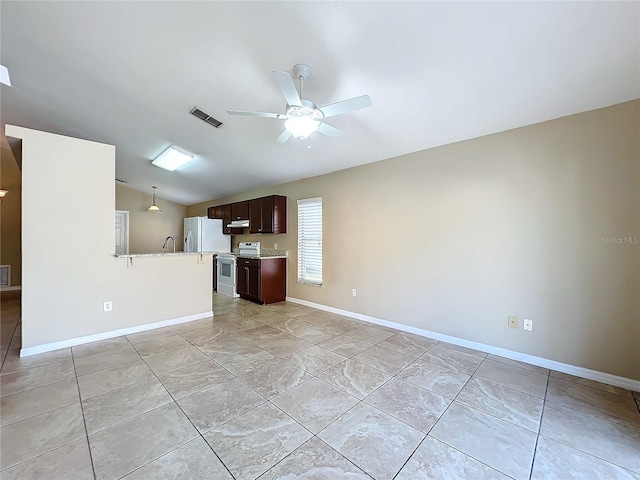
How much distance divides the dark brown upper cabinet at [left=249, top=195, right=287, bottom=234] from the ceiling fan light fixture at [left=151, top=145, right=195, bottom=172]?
61.3 inches

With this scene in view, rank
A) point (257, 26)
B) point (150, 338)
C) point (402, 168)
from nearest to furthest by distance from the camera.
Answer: point (257, 26) → point (150, 338) → point (402, 168)

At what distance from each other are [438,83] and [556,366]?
2.91 meters

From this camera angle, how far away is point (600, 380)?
238 centimetres

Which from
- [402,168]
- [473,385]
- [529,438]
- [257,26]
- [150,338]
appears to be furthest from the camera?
[402,168]

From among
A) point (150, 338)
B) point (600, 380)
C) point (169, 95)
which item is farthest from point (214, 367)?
point (600, 380)

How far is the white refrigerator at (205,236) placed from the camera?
6.57 m

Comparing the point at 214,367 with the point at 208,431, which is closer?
the point at 208,431

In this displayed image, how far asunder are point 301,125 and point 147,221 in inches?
308

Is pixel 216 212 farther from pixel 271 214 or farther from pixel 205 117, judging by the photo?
pixel 205 117

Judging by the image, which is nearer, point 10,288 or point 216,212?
point 10,288

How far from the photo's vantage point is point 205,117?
3.34 meters

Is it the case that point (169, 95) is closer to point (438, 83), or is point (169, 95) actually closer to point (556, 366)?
point (438, 83)

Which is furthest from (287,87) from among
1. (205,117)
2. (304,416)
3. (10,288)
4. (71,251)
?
(10,288)

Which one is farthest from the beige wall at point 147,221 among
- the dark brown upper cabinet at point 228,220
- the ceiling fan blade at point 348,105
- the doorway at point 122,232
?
the ceiling fan blade at point 348,105
